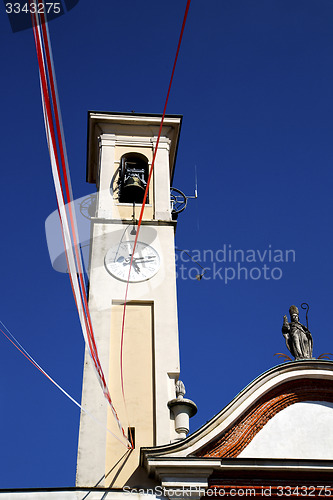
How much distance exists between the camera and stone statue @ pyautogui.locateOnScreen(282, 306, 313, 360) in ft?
46.2

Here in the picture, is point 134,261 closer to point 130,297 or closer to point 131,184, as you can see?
point 130,297

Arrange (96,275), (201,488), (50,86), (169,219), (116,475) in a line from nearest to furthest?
(50,86), (201,488), (116,475), (96,275), (169,219)

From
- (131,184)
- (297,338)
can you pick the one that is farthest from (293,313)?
(131,184)

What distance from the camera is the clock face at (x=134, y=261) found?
16547mm

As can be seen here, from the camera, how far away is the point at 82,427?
13.6 m

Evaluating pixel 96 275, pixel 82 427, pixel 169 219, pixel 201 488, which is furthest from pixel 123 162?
pixel 201 488

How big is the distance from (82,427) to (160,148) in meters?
9.16

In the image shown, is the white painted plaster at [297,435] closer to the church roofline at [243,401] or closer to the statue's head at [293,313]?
the church roofline at [243,401]

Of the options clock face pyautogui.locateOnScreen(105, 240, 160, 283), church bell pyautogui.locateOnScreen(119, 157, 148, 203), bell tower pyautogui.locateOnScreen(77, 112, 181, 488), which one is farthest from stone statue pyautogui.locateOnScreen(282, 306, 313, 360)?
church bell pyautogui.locateOnScreen(119, 157, 148, 203)

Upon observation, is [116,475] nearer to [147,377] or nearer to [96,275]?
[147,377]

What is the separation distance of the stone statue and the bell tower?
2381 mm

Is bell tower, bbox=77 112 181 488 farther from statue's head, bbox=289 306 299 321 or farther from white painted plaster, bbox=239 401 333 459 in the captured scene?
statue's head, bbox=289 306 299 321

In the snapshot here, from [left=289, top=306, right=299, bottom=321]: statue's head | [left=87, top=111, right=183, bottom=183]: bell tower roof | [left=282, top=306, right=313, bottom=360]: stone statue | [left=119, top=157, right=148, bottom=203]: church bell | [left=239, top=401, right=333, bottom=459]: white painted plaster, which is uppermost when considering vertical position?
[left=87, top=111, right=183, bottom=183]: bell tower roof

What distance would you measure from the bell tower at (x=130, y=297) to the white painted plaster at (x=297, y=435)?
173 cm
